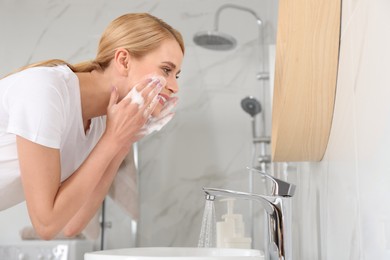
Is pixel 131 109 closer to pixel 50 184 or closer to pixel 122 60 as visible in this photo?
pixel 122 60

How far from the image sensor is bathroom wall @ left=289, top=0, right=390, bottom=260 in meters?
Result: 0.39

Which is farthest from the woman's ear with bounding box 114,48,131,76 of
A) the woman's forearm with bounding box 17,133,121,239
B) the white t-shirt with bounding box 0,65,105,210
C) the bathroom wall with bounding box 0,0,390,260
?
the bathroom wall with bounding box 0,0,390,260

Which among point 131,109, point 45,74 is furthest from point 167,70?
point 45,74

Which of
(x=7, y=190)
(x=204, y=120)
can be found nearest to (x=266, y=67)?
(x=204, y=120)

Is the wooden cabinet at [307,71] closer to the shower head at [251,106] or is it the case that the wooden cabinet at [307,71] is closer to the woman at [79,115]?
the woman at [79,115]

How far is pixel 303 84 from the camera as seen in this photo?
0.64 m

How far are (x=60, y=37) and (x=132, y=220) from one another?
0.81m

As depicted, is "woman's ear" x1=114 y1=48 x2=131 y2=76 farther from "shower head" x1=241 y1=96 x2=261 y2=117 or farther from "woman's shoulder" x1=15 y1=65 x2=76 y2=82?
"shower head" x1=241 y1=96 x2=261 y2=117

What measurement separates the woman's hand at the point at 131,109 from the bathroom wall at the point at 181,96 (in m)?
0.79

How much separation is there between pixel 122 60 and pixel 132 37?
0.18ft

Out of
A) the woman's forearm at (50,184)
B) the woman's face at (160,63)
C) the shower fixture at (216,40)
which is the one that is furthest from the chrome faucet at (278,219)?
the shower fixture at (216,40)

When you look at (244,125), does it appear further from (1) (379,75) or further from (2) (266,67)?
(1) (379,75)

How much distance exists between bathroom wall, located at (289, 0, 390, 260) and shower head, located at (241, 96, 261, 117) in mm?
1067

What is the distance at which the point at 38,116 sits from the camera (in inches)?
31.8
